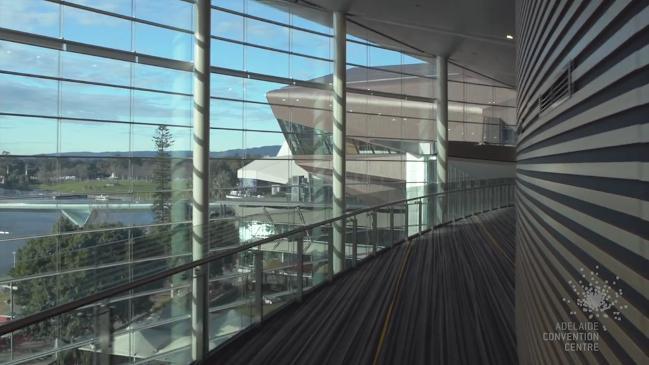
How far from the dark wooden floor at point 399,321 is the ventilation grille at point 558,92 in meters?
2.11

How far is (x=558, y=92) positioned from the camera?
107 inches

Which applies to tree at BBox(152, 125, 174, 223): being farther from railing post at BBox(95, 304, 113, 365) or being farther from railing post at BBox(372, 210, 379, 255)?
railing post at BBox(95, 304, 113, 365)

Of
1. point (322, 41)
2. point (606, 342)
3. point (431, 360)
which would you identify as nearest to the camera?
point (606, 342)

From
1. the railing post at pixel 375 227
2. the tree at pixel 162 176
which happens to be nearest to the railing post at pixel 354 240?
the railing post at pixel 375 227

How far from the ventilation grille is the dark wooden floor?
6.91 feet

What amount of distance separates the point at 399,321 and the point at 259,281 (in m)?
1.40

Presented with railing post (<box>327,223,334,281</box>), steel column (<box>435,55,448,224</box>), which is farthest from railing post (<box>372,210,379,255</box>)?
steel column (<box>435,55,448,224</box>)

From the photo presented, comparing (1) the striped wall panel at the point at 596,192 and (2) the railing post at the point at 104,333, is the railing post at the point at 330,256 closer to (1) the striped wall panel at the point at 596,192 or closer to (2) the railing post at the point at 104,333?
(2) the railing post at the point at 104,333

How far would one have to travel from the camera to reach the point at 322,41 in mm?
17406

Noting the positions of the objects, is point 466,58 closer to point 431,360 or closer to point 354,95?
point 354,95

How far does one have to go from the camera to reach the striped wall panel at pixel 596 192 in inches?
52.4

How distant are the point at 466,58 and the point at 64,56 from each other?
45.7ft

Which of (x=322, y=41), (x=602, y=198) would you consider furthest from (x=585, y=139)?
(x=322, y=41)

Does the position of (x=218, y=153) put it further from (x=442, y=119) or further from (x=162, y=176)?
(x=442, y=119)
